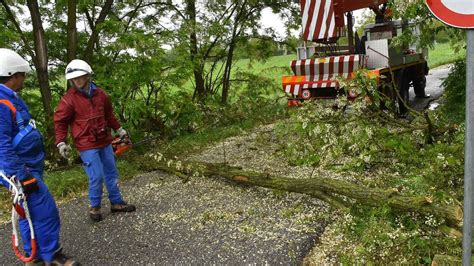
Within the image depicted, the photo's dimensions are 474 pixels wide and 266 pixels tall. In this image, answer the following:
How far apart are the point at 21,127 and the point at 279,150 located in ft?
13.3

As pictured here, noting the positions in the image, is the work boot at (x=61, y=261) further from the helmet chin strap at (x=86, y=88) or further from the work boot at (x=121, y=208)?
the helmet chin strap at (x=86, y=88)

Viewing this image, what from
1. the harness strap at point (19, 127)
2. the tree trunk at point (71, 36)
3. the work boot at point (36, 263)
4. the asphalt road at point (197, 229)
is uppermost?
the tree trunk at point (71, 36)

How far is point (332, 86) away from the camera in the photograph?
7746 mm

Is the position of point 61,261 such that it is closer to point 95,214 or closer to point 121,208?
point 95,214

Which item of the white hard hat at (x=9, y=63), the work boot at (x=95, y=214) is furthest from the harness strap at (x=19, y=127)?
the work boot at (x=95, y=214)

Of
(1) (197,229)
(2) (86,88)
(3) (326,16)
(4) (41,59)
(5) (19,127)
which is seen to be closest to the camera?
(5) (19,127)

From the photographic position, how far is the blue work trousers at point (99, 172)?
4422 millimetres

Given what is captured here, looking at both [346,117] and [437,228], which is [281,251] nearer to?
[437,228]

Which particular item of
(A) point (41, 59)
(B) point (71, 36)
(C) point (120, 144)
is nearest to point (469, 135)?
(C) point (120, 144)

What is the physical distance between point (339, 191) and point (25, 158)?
2876mm

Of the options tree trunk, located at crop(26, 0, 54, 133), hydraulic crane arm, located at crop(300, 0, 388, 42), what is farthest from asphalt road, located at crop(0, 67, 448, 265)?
hydraulic crane arm, located at crop(300, 0, 388, 42)

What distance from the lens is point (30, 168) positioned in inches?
139

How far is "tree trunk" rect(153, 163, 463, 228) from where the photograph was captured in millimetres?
3394

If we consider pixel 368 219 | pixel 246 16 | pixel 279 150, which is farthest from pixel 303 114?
pixel 246 16
